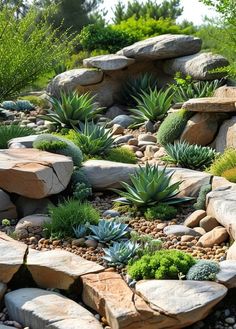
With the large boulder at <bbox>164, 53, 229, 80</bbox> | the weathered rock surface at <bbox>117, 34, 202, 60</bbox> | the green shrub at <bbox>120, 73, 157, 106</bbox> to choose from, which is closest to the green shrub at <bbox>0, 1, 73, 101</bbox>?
the weathered rock surface at <bbox>117, 34, 202, 60</bbox>

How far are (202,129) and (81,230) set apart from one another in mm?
3905

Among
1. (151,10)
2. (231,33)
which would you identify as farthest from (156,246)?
(151,10)

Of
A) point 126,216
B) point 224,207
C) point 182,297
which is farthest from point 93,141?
point 182,297

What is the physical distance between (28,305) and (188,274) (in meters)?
1.26

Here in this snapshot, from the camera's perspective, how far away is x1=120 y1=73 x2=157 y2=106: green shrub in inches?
519

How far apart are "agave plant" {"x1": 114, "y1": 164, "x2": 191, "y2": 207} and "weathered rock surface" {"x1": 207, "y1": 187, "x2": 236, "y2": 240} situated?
0.53 m

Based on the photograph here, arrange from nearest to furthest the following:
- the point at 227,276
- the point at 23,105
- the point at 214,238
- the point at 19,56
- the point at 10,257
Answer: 1. the point at 227,276
2. the point at 10,257
3. the point at 214,238
4. the point at 19,56
5. the point at 23,105

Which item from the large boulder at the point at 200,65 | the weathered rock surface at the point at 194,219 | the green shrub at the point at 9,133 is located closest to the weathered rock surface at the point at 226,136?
the large boulder at the point at 200,65

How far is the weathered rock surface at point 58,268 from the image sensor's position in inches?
202

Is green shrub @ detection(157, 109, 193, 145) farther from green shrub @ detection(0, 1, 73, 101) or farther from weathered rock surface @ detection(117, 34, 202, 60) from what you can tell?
weathered rock surface @ detection(117, 34, 202, 60)

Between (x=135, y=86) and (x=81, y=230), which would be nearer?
(x=81, y=230)

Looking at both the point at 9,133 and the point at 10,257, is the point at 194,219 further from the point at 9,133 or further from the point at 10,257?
the point at 9,133

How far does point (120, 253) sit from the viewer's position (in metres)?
5.51

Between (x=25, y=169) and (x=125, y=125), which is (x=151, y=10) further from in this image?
(x=25, y=169)
